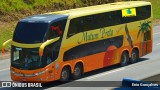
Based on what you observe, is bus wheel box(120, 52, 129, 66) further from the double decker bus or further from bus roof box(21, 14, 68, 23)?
bus roof box(21, 14, 68, 23)

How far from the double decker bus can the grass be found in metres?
11.8

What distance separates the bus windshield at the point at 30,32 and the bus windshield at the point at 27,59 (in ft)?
1.37

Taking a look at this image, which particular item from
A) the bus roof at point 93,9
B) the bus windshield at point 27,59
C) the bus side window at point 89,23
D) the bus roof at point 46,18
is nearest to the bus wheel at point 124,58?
the bus roof at point 93,9

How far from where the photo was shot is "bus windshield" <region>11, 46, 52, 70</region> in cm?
2044

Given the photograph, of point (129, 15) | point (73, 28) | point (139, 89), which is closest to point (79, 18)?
point (73, 28)

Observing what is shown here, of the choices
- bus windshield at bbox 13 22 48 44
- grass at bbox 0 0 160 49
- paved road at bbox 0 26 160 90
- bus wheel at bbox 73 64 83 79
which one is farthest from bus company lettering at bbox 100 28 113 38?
grass at bbox 0 0 160 49

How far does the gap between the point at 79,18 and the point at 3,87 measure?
192 inches

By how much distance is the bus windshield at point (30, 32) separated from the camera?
20.6 meters

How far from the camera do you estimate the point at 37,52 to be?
2041 cm

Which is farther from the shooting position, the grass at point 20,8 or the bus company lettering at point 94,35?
the grass at point 20,8

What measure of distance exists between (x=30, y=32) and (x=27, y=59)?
1215 mm

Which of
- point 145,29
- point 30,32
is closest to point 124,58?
point 145,29

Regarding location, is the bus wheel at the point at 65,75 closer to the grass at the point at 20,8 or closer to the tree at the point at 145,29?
the tree at the point at 145,29

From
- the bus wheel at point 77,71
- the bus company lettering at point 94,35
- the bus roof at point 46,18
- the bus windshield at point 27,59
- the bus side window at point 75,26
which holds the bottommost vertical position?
the bus wheel at point 77,71
